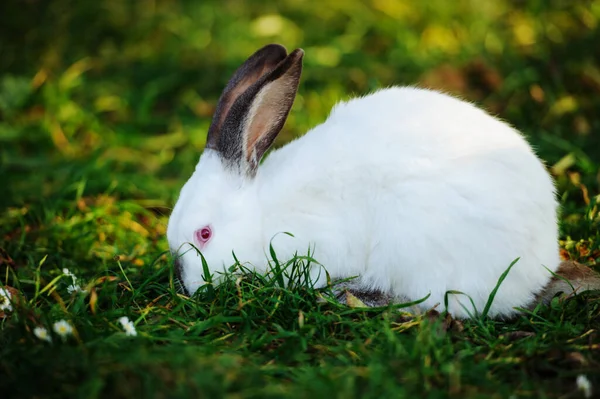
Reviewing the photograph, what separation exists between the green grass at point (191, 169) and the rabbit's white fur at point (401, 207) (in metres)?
0.17

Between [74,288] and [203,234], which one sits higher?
[203,234]

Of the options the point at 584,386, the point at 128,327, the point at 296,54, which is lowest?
the point at 584,386

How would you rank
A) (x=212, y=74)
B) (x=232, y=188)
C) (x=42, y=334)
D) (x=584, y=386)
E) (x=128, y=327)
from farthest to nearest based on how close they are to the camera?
(x=212, y=74), (x=232, y=188), (x=128, y=327), (x=42, y=334), (x=584, y=386)

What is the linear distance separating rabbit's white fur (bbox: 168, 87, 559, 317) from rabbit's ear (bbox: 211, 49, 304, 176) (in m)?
0.10

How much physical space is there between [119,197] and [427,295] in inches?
101

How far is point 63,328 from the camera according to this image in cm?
292

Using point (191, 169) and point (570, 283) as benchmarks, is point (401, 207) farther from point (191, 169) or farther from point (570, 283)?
point (191, 169)

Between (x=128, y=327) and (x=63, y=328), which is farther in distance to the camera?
(x=128, y=327)

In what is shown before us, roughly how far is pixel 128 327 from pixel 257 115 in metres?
1.27

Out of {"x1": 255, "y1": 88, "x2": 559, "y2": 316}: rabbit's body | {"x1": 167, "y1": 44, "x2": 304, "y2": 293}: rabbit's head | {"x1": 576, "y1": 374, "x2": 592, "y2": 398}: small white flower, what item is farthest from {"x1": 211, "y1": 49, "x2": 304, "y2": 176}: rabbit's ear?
{"x1": 576, "y1": 374, "x2": 592, "y2": 398}: small white flower

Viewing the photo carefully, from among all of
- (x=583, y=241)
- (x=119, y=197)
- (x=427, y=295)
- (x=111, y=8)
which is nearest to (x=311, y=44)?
(x=111, y=8)

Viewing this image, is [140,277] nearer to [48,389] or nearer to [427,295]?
[48,389]

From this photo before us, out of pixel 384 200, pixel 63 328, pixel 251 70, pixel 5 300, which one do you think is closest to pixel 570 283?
pixel 384 200

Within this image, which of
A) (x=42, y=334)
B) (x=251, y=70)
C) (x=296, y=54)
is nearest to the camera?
(x=42, y=334)
